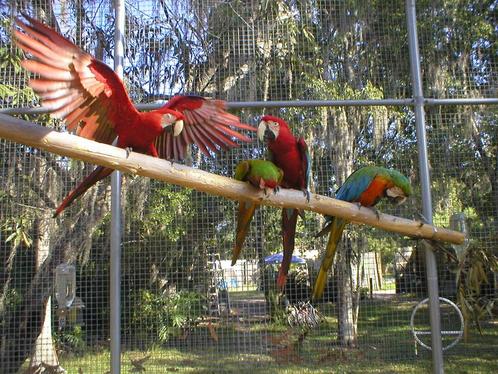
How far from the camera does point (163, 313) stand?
2.79 m

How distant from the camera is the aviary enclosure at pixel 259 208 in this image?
108 inches

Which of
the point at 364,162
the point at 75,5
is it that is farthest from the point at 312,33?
the point at 75,5

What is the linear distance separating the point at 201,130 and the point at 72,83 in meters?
0.78

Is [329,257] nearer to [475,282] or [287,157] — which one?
[287,157]

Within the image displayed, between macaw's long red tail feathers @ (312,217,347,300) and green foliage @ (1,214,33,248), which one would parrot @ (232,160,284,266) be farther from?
green foliage @ (1,214,33,248)

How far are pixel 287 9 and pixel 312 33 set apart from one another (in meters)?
0.26

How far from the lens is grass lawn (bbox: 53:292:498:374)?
272cm

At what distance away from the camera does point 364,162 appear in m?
3.29

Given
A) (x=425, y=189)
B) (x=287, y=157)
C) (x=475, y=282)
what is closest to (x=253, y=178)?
(x=287, y=157)

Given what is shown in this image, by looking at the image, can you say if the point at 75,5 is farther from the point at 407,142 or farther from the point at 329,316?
the point at 329,316

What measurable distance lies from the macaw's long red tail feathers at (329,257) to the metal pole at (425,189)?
54cm

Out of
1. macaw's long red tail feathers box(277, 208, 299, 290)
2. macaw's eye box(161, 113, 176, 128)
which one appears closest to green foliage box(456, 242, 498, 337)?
macaw's long red tail feathers box(277, 208, 299, 290)

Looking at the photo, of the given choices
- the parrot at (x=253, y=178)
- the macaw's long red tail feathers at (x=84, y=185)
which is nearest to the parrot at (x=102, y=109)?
the macaw's long red tail feathers at (x=84, y=185)

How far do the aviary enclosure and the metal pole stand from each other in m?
0.01
